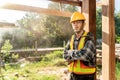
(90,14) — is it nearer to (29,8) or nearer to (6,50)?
(29,8)

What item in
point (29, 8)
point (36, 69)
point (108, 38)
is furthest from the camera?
point (36, 69)

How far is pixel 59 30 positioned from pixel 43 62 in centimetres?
573

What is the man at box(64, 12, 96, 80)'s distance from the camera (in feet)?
9.69

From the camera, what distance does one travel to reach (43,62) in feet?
43.9

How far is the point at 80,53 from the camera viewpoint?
2934 millimetres

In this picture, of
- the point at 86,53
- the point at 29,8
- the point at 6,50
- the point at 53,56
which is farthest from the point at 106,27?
the point at 53,56

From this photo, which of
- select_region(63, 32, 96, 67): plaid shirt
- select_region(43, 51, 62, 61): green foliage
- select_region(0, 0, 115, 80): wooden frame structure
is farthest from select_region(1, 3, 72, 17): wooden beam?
select_region(43, 51, 62, 61): green foliage

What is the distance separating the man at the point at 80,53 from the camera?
116 inches

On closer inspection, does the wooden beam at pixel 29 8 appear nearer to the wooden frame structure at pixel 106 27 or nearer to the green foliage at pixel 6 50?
the wooden frame structure at pixel 106 27

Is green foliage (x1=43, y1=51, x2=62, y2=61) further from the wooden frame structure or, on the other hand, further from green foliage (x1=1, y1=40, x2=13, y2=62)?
the wooden frame structure

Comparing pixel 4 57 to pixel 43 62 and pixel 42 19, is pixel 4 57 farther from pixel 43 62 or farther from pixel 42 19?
pixel 42 19

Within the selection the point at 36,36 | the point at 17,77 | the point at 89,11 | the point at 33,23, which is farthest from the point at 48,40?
the point at 89,11

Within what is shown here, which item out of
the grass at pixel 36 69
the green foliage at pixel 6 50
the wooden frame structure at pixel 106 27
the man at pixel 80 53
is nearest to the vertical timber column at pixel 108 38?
the wooden frame structure at pixel 106 27

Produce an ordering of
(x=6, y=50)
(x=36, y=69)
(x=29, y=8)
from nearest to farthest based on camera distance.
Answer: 1. (x=29, y=8)
2. (x=36, y=69)
3. (x=6, y=50)
